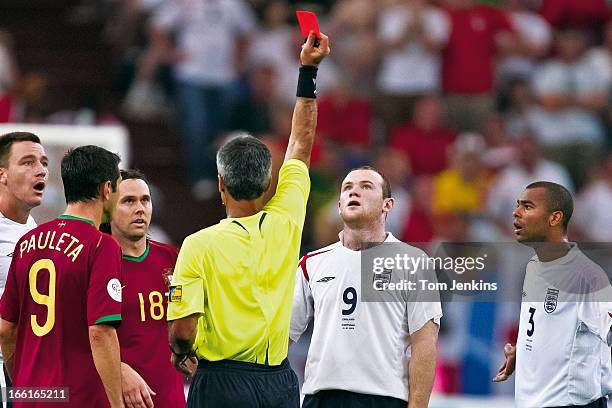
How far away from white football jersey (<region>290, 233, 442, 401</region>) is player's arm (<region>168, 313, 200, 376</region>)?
3.22ft

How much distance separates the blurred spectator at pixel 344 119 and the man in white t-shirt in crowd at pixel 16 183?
7771 millimetres

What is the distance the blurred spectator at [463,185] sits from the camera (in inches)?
538

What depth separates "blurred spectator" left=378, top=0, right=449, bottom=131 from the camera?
14633 millimetres

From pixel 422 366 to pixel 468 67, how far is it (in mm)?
8943

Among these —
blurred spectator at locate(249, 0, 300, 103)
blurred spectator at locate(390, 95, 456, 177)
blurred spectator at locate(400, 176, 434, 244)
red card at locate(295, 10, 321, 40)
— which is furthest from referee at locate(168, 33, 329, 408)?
blurred spectator at locate(249, 0, 300, 103)

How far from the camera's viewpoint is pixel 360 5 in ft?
49.3

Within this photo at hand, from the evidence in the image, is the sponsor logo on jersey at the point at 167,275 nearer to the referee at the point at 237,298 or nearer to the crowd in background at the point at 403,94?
the referee at the point at 237,298

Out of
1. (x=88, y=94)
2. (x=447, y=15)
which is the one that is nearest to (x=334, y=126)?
(x=447, y=15)

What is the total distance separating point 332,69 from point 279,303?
9.23 metres

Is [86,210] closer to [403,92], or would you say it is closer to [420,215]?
[420,215]

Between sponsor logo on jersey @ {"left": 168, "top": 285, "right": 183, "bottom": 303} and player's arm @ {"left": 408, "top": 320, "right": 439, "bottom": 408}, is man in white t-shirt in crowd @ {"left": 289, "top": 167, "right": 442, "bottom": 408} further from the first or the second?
sponsor logo on jersey @ {"left": 168, "top": 285, "right": 183, "bottom": 303}

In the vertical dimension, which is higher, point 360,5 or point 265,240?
point 360,5

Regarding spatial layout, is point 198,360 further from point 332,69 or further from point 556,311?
point 332,69

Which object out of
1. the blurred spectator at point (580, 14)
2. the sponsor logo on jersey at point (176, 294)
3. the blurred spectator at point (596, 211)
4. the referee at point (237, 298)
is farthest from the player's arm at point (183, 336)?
the blurred spectator at point (580, 14)
